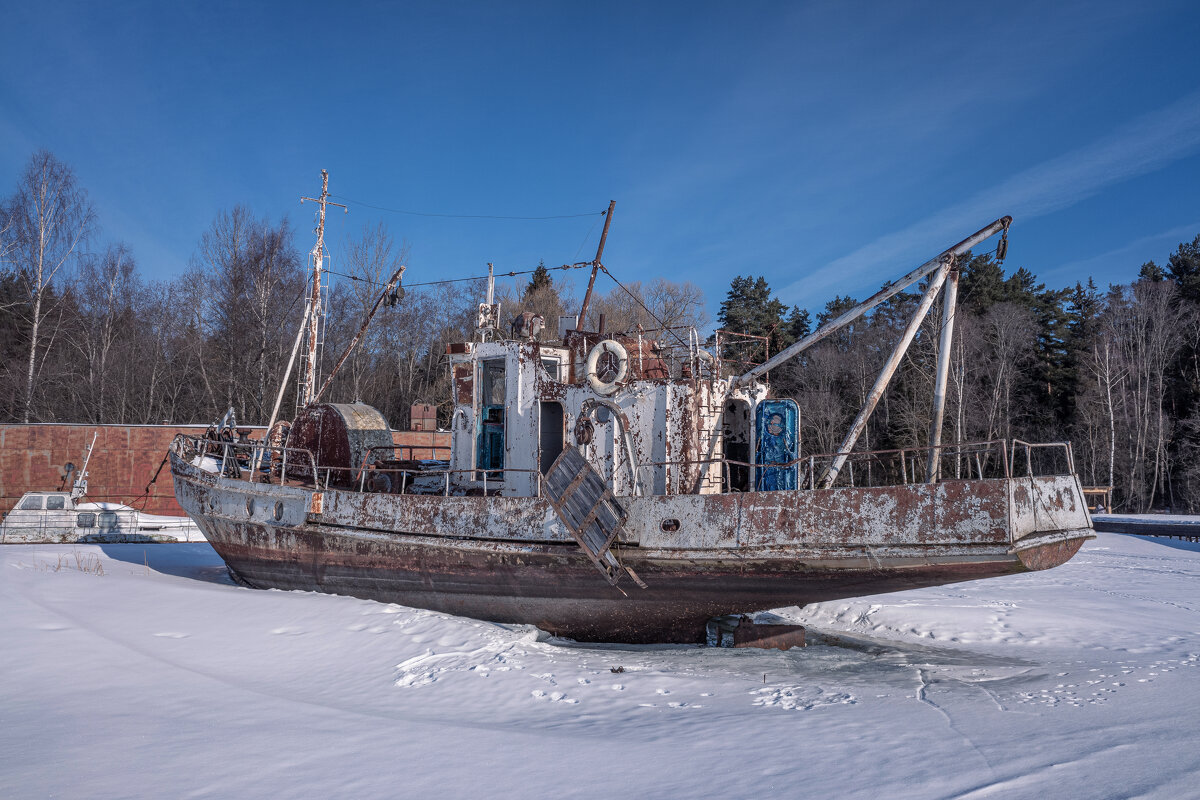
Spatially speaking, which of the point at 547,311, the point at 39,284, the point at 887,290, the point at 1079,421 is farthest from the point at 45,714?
the point at 1079,421

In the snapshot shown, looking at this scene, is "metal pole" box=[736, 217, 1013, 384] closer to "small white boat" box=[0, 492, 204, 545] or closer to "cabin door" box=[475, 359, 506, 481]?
"cabin door" box=[475, 359, 506, 481]

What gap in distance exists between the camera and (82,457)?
2388 cm

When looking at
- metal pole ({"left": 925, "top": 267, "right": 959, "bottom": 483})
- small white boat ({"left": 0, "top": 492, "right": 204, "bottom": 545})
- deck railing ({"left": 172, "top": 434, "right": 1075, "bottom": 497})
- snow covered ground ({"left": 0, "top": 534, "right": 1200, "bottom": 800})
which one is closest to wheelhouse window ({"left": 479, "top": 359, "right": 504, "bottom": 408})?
deck railing ({"left": 172, "top": 434, "right": 1075, "bottom": 497})

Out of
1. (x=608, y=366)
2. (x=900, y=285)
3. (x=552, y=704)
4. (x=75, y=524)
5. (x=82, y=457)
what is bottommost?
(x=552, y=704)

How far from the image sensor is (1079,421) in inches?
1336

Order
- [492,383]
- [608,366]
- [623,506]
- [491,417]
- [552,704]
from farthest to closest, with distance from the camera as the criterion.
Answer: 1. [492,383]
2. [491,417]
3. [608,366]
4. [623,506]
5. [552,704]

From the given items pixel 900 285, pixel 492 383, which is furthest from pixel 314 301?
pixel 900 285

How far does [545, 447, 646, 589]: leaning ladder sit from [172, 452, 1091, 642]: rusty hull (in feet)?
1.45

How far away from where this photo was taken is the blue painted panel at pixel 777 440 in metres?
9.64

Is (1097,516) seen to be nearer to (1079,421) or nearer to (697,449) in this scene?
(1079,421)

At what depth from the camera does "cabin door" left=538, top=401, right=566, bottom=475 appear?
1088cm

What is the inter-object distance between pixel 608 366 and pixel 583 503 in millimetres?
2487

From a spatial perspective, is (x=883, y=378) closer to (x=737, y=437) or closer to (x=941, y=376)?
(x=941, y=376)

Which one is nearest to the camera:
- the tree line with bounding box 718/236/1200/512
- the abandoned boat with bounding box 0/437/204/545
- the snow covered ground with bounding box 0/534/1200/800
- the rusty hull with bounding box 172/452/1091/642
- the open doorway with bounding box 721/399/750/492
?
the snow covered ground with bounding box 0/534/1200/800
